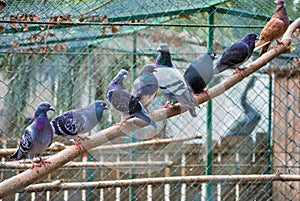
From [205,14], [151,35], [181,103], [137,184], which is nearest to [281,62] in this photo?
[205,14]

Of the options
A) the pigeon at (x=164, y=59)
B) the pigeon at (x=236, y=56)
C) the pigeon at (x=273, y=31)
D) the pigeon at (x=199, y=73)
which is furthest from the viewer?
the pigeon at (x=273, y=31)

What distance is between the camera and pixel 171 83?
5.00 feet

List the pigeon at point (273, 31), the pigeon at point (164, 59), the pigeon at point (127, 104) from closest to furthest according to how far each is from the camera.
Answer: the pigeon at point (127, 104) → the pigeon at point (164, 59) → the pigeon at point (273, 31)

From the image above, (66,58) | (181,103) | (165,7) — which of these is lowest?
(181,103)

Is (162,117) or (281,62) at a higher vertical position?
(281,62)

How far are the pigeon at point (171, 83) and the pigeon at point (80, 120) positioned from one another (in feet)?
0.64

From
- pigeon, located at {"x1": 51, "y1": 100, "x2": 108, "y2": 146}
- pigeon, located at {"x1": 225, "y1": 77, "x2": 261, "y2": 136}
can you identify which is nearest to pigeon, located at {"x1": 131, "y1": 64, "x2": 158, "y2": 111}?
pigeon, located at {"x1": 51, "y1": 100, "x2": 108, "y2": 146}

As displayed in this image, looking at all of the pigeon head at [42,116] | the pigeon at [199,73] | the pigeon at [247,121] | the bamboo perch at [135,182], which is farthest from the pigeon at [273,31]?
the pigeon at [247,121]

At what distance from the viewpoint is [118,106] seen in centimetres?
146

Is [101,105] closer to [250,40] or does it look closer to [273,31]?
[250,40]

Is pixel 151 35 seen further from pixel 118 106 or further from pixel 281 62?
pixel 281 62

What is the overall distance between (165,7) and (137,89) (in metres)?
1.40

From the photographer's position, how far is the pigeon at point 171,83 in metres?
1.51

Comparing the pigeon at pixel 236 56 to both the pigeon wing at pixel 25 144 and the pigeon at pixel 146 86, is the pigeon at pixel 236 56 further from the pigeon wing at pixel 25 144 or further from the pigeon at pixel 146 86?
the pigeon wing at pixel 25 144
